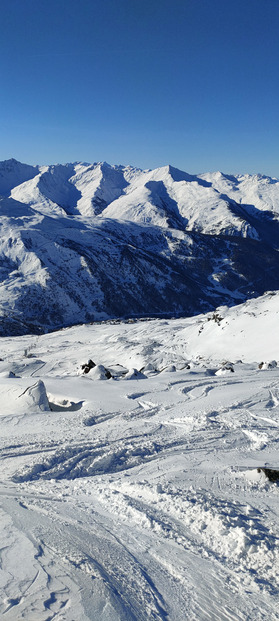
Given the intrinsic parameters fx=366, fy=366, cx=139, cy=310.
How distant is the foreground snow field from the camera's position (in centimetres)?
397

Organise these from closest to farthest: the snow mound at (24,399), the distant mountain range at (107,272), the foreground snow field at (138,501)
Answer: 1. the foreground snow field at (138,501)
2. the snow mound at (24,399)
3. the distant mountain range at (107,272)

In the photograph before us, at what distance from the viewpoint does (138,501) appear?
6129 mm

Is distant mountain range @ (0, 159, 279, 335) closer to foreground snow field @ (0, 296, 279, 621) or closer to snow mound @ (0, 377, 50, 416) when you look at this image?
snow mound @ (0, 377, 50, 416)

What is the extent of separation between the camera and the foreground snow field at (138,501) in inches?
156

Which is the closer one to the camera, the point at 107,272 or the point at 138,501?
the point at 138,501

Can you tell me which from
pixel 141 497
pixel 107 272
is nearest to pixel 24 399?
pixel 141 497

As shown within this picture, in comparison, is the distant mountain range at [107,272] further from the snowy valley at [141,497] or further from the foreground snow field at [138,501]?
the foreground snow field at [138,501]

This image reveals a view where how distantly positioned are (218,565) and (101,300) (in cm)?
11011

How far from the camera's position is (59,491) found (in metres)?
6.52

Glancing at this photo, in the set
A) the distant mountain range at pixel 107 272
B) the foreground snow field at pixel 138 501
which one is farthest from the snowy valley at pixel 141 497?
the distant mountain range at pixel 107 272

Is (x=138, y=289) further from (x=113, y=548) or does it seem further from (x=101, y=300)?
(x=113, y=548)

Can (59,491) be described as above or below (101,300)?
above

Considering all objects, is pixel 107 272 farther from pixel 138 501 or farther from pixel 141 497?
pixel 138 501

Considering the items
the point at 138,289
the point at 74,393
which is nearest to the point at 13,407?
the point at 74,393
